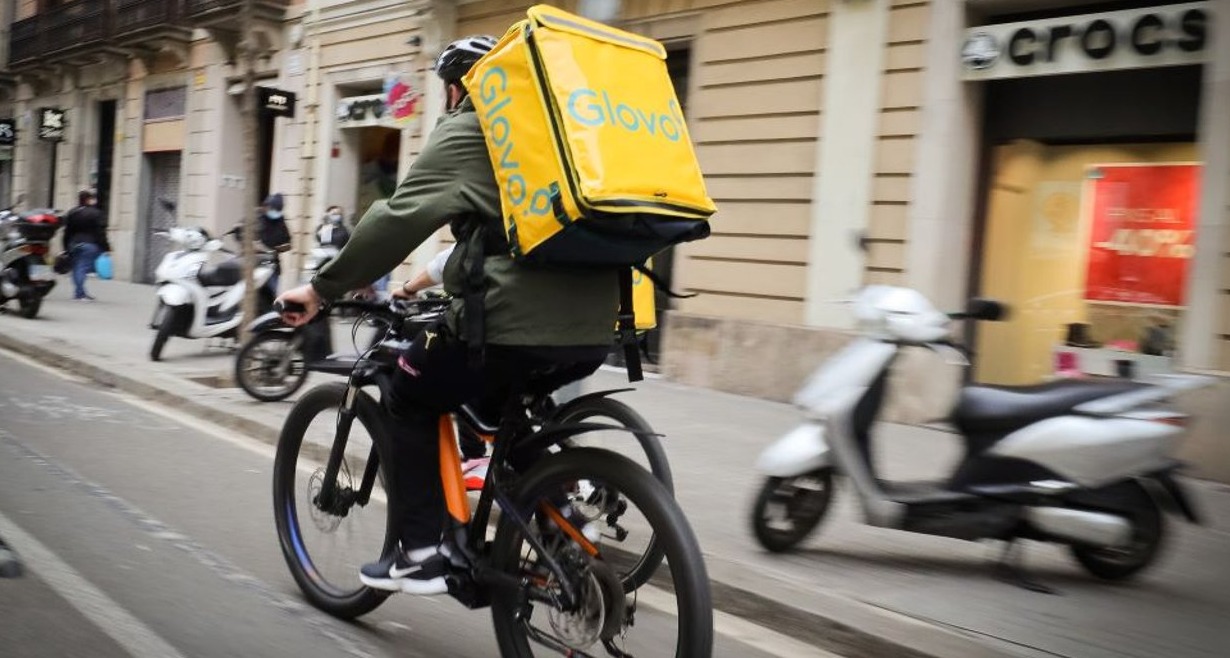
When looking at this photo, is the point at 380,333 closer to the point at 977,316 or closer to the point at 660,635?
the point at 660,635

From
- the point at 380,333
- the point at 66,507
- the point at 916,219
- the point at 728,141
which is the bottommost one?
the point at 66,507

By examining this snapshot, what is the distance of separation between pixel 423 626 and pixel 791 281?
671cm

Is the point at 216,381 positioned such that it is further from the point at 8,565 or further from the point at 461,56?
the point at 461,56

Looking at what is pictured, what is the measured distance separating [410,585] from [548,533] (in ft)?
1.69

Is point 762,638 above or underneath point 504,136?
underneath

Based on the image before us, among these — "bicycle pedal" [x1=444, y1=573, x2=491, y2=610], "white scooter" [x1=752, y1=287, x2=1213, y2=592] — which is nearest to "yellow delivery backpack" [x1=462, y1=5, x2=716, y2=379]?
"bicycle pedal" [x1=444, y1=573, x2=491, y2=610]

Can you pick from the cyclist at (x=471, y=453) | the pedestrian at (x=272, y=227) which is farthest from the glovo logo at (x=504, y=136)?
the pedestrian at (x=272, y=227)

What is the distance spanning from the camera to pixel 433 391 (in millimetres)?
3004

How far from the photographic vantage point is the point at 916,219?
8812 mm

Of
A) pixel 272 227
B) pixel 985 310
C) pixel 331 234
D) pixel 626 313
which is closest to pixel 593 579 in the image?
pixel 626 313

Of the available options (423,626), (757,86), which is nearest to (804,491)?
(423,626)

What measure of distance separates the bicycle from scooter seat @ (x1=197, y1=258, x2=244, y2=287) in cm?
698

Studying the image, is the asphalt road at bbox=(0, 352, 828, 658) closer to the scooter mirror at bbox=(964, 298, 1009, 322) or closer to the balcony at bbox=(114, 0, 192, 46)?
the scooter mirror at bbox=(964, 298, 1009, 322)

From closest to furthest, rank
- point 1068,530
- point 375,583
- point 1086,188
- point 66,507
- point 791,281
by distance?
point 375,583
point 1068,530
point 66,507
point 1086,188
point 791,281
